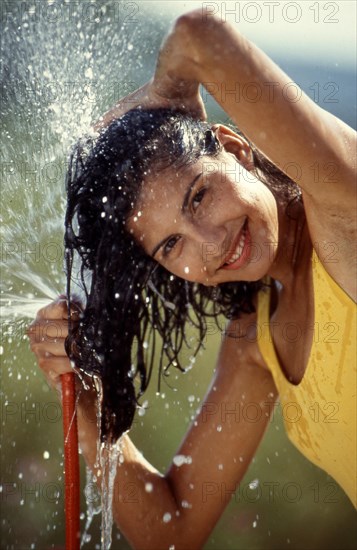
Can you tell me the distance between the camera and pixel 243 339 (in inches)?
92.0

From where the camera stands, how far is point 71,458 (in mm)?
1956

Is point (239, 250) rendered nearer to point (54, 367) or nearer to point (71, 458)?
point (54, 367)

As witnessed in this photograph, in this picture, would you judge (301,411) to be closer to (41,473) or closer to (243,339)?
(243,339)

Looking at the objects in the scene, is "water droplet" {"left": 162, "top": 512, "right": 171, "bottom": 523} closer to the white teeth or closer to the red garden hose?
the red garden hose

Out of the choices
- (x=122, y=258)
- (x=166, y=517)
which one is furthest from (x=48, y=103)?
(x=166, y=517)

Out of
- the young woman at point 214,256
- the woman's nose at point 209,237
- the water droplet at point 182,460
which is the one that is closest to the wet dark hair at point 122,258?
the young woman at point 214,256

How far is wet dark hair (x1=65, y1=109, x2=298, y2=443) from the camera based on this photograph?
5.88 ft

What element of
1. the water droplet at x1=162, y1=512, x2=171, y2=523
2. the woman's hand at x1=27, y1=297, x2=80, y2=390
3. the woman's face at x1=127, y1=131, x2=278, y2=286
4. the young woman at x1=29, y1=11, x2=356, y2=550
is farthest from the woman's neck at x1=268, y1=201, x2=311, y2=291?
the water droplet at x1=162, y1=512, x2=171, y2=523

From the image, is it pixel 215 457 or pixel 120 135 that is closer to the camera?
pixel 120 135

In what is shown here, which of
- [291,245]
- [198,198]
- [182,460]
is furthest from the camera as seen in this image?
[182,460]

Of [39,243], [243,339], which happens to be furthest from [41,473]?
[243,339]

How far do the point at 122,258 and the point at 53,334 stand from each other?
23 cm

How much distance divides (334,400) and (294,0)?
139 centimetres

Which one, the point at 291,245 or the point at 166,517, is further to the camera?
the point at 166,517
